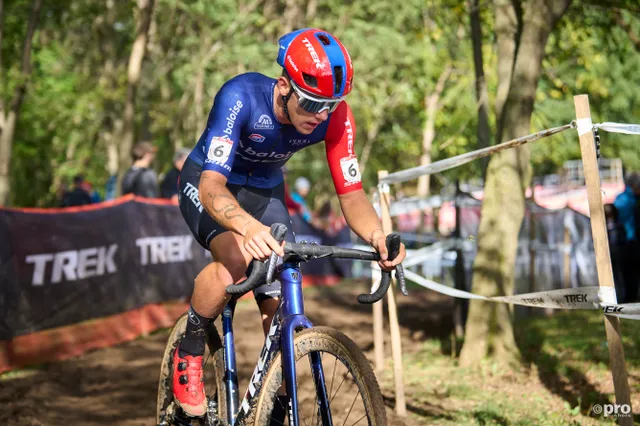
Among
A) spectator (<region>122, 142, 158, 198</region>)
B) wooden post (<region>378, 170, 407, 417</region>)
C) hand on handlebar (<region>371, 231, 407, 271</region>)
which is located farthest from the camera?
spectator (<region>122, 142, 158, 198</region>)

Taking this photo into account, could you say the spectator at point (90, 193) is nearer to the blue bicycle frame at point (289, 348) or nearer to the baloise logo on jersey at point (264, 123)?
the baloise logo on jersey at point (264, 123)

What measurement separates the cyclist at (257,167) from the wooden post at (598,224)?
3.64ft

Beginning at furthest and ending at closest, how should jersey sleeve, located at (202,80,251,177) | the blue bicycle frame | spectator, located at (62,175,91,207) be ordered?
1. spectator, located at (62,175,91,207)
2. jersey sleeve, located at (202,80,251,177)
3. the blue bicycle frame

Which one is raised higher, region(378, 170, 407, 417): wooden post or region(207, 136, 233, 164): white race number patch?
region(207, 136, 233, 164): white race number patch

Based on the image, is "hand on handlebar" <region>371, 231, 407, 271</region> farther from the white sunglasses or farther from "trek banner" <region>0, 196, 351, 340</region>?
"trek banner" <region>0, 196, 351, 340</region>

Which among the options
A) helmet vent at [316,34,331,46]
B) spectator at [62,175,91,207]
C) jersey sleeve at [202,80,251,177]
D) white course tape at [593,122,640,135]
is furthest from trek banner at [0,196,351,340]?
white course tape at [593,122,640,135]

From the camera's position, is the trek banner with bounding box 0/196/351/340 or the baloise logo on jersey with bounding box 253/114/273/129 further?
the trek banner with bounding box 0/196/351/340

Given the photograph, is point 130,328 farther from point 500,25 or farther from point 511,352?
point 500,25

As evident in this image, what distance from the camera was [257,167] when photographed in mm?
4504

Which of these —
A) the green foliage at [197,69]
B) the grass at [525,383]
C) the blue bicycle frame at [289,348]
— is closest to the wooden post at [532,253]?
the grass at [525,383]

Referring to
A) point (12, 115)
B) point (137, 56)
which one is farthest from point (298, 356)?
point (137, 56)

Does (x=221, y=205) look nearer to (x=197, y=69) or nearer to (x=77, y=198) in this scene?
(x=77, y=198)

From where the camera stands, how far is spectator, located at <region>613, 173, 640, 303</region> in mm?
12211

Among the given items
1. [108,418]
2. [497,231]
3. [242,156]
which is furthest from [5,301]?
[497,231]
